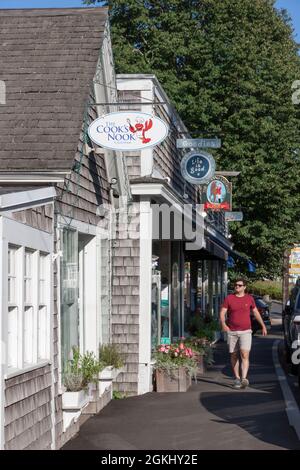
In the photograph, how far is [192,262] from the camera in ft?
82.0

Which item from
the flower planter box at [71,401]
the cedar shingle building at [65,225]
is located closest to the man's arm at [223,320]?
the cedar shingle building at [65,225]

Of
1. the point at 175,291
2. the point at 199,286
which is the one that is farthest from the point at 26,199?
the point at 199,286

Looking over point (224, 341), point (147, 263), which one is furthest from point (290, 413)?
point (224, 341)

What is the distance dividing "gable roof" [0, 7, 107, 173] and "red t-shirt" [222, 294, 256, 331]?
16.5ft

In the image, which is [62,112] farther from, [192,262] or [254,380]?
[192,262]

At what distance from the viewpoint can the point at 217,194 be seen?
24672 millimetres

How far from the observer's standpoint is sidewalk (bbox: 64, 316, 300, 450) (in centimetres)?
959

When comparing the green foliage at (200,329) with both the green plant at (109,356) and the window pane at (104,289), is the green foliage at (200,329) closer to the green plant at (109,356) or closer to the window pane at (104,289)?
the window pane at (104,289)

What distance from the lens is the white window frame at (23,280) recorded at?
7.46 m

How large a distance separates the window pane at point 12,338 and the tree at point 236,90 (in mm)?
21436

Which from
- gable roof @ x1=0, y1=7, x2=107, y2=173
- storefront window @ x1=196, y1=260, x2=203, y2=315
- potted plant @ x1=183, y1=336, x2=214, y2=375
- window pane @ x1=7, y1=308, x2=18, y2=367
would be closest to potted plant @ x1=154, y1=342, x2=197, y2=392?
potted plant @ x1=183, y1=336, x2=214, y2=375

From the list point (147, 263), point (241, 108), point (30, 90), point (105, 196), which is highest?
point (241, 108)

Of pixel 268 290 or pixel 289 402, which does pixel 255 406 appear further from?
pixel 268 290

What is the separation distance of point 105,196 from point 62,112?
279 centimetres
